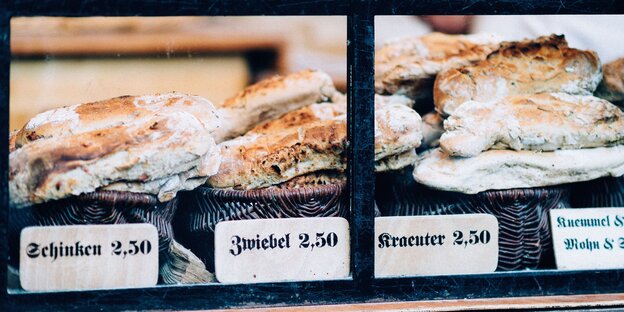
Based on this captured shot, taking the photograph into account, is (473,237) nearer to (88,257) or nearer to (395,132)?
(395,132)

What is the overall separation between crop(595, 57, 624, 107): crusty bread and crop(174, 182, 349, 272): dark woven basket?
3.78 feet

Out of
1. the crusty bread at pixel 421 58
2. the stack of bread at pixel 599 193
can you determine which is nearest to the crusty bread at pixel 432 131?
the crusty bread at pixel 421 58

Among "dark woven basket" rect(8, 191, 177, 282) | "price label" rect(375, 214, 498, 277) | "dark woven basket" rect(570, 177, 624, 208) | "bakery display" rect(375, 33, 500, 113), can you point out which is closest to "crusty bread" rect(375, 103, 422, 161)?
"price label" rect(375, 214, 498, 277)

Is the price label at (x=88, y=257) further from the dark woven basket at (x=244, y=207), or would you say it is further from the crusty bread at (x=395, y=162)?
the crusty bread at (x=395, y=162)

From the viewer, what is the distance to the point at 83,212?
273 centimetres

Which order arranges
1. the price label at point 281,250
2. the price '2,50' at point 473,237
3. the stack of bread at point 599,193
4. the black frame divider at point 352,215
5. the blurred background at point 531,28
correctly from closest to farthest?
the black frame divider at point 352,215 < the price label at point 281,250 < the price '2,50' at point 473,237 < the stack of bread at point 599,193 < the blurred background at point 531,28

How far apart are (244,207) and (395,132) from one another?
59 centimetres

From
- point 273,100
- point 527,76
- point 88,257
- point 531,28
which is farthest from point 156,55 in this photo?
point 531,28

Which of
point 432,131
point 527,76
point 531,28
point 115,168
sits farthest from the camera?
point 531,28

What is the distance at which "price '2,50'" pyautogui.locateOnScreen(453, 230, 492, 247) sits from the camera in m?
2.96

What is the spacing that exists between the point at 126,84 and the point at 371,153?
3.27ft

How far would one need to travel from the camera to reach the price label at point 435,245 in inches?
115

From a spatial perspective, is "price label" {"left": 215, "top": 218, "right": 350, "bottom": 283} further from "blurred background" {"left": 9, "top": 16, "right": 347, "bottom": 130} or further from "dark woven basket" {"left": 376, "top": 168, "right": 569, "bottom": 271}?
"blurred background" {"left": 9, "top": 16, "right": 347, "bottom": 130}

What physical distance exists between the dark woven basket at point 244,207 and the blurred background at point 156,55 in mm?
497
